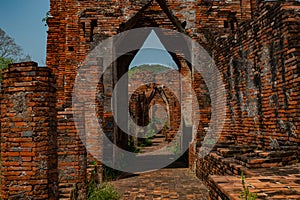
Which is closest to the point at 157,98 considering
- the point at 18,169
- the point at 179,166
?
the point at 179,166

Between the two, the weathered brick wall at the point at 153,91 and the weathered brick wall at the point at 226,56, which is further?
the weathered brick wall at the point at 153,91

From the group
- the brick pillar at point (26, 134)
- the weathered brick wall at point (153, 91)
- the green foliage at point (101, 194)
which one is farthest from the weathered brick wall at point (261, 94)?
the weathered brick wall at point (153, 91)

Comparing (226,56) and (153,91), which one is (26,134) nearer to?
(226,56)

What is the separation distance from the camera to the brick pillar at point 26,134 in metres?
3.58

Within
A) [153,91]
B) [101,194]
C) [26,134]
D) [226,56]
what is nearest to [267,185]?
[26,134]

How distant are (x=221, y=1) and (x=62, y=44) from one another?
5474 mm

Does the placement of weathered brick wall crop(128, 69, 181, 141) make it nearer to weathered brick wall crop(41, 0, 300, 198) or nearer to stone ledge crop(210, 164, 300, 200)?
weathered brick wall crop(41, 0, 300, 198)

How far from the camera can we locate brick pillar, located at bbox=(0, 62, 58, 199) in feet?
11.7

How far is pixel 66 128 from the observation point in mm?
5102

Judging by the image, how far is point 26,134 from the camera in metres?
3.62

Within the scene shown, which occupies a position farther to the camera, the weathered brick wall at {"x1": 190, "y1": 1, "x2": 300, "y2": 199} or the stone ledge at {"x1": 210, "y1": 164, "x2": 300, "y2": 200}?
the weathered brick wall at {"x1": 190, "y1": 1, "x2": 300, "y2": 199}

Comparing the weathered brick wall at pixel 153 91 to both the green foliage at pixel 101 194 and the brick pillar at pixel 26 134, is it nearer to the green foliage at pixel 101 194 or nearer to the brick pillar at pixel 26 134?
the green foliage at pixel 101 194

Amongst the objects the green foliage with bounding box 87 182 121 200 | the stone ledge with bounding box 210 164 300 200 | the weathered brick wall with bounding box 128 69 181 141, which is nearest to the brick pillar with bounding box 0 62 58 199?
the green foliage with bounding box 87 182 121 200

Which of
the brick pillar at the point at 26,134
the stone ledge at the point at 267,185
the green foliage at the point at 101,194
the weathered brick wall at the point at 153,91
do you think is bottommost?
the green foliage at the point at 101,194
